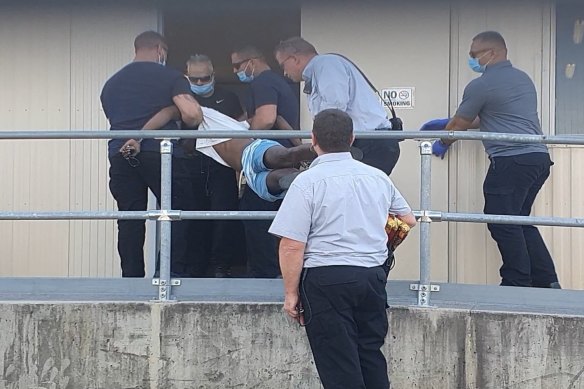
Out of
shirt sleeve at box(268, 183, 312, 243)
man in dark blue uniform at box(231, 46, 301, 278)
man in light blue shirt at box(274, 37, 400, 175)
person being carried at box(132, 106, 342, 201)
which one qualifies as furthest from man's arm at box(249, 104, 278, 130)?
shirt sleeve at box(268, 183, 312, 243)

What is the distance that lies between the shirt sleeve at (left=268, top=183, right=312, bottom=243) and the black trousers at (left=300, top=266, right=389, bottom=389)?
0.19 meters

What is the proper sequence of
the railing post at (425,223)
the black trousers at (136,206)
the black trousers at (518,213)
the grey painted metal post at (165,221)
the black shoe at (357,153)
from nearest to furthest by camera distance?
1. the railing post at (425,223)
2. the grey painted metal post at (165,221)
3. the black shoe at (357,153)
4. the black trousers at (518,213)
5. the black trousers at (136,206)

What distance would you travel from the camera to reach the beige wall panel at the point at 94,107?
709 cm

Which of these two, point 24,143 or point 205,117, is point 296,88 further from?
point 24,143

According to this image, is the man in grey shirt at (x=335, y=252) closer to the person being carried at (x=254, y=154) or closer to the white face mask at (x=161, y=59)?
the person being carried at (x=254, y=154)

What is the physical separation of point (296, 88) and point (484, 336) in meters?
2.86

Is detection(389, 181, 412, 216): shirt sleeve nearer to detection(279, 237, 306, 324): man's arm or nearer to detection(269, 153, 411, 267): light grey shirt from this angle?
detection(269, 153, 411, 267): light grey shirt

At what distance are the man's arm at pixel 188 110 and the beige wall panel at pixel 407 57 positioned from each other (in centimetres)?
130

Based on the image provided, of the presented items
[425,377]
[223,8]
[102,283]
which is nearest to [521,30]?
[223,8]

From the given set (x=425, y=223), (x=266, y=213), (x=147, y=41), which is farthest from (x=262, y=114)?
(x=425, y=223)

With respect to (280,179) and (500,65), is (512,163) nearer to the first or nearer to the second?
(500,65)

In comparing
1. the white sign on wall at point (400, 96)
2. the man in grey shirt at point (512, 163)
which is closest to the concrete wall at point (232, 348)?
the man in grey shirt at point (512, 163)

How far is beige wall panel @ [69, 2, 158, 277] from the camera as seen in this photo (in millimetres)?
7094

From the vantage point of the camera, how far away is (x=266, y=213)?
205 inches
